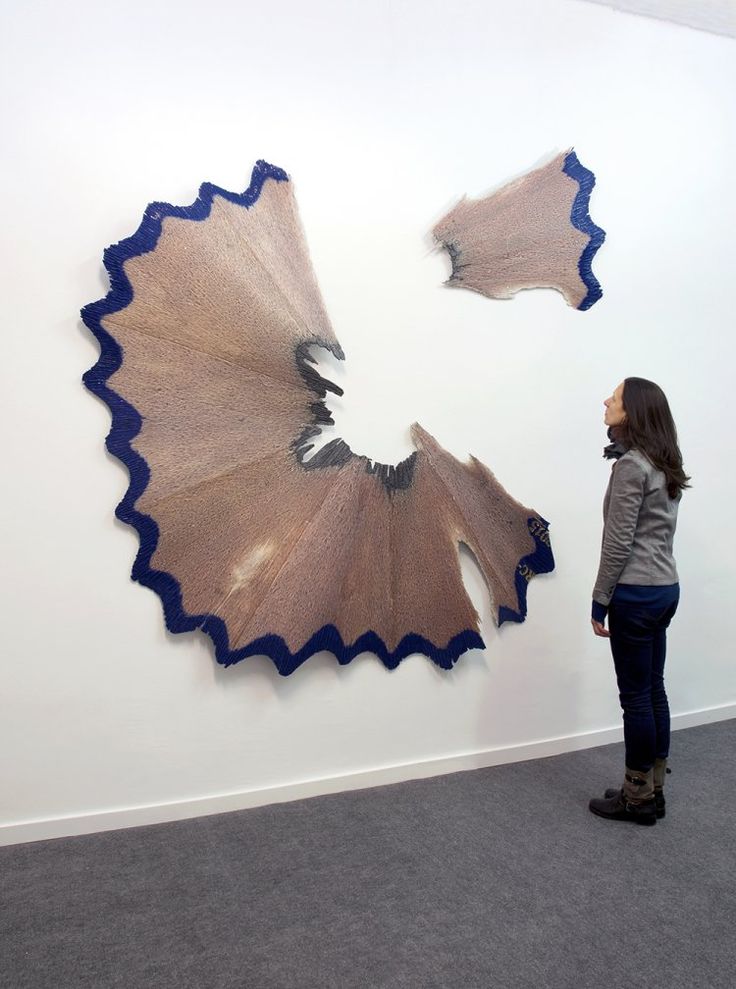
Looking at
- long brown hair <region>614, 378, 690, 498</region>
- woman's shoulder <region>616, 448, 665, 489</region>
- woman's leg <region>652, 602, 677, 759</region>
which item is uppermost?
long brown hair <region>614, 378, 690, 498</region>

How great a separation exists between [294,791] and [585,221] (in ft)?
6.19

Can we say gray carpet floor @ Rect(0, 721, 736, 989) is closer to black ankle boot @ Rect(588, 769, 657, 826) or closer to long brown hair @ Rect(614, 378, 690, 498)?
black ankle boot @ Rect(588, 769, 657, 826)

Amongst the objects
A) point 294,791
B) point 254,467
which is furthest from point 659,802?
point 254,467

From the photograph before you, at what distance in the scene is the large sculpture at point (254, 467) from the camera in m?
2.13

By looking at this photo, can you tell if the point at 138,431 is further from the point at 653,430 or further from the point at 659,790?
the point at 659,790

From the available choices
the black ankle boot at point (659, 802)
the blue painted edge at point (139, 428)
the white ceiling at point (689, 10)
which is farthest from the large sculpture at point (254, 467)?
the white ceiling at point (689, 10)

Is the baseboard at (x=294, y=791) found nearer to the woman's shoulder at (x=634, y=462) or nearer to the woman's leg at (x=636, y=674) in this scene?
the woman's leg at (x=636, y=674)

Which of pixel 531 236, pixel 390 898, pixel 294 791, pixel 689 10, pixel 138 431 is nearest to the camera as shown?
→ pixel 390 898

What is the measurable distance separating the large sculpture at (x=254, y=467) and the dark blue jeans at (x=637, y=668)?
0.48 meters

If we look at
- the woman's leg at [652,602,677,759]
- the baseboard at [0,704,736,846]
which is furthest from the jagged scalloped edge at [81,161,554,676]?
the woman's leg at [652,602,677,759]

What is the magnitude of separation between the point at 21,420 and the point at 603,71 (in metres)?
2.02

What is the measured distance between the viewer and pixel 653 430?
2203mm

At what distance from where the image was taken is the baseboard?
212cm

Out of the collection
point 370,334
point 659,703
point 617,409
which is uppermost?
point 370,334
